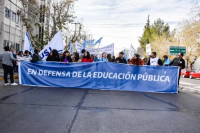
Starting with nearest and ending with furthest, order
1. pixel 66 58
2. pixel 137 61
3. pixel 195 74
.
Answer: pixel 137 61
pixel 66 58
pixel 195 74

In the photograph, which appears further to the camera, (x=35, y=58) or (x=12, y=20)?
(x=12, y=20)

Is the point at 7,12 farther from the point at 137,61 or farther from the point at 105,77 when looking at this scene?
the point at 137,61

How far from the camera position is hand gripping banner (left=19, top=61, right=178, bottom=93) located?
10336mm

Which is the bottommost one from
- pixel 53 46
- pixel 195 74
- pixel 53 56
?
pixel 195 74

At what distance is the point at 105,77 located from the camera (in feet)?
33.9

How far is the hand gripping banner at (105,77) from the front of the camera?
1034 centimetres

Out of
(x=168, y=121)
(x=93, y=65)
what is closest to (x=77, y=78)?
(x=93, y=65)

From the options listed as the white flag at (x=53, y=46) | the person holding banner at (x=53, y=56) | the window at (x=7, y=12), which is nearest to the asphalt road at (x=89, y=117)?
the person holding banner at (x=53, y=56)

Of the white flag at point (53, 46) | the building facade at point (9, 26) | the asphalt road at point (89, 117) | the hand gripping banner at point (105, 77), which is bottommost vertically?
the asphalt road at point (89, 117)

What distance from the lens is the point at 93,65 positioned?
34.2ft

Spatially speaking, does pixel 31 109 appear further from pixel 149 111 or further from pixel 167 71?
pixel 167 71

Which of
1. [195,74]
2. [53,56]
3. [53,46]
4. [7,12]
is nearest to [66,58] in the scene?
[53,56]

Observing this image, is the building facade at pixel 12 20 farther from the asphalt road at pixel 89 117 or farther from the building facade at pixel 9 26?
the asphalt road at pixel 89 117

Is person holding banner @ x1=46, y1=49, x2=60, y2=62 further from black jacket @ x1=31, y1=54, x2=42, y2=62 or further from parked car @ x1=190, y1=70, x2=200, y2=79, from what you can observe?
parked car @ x1=190, y1=70, x2=200, y2=79
